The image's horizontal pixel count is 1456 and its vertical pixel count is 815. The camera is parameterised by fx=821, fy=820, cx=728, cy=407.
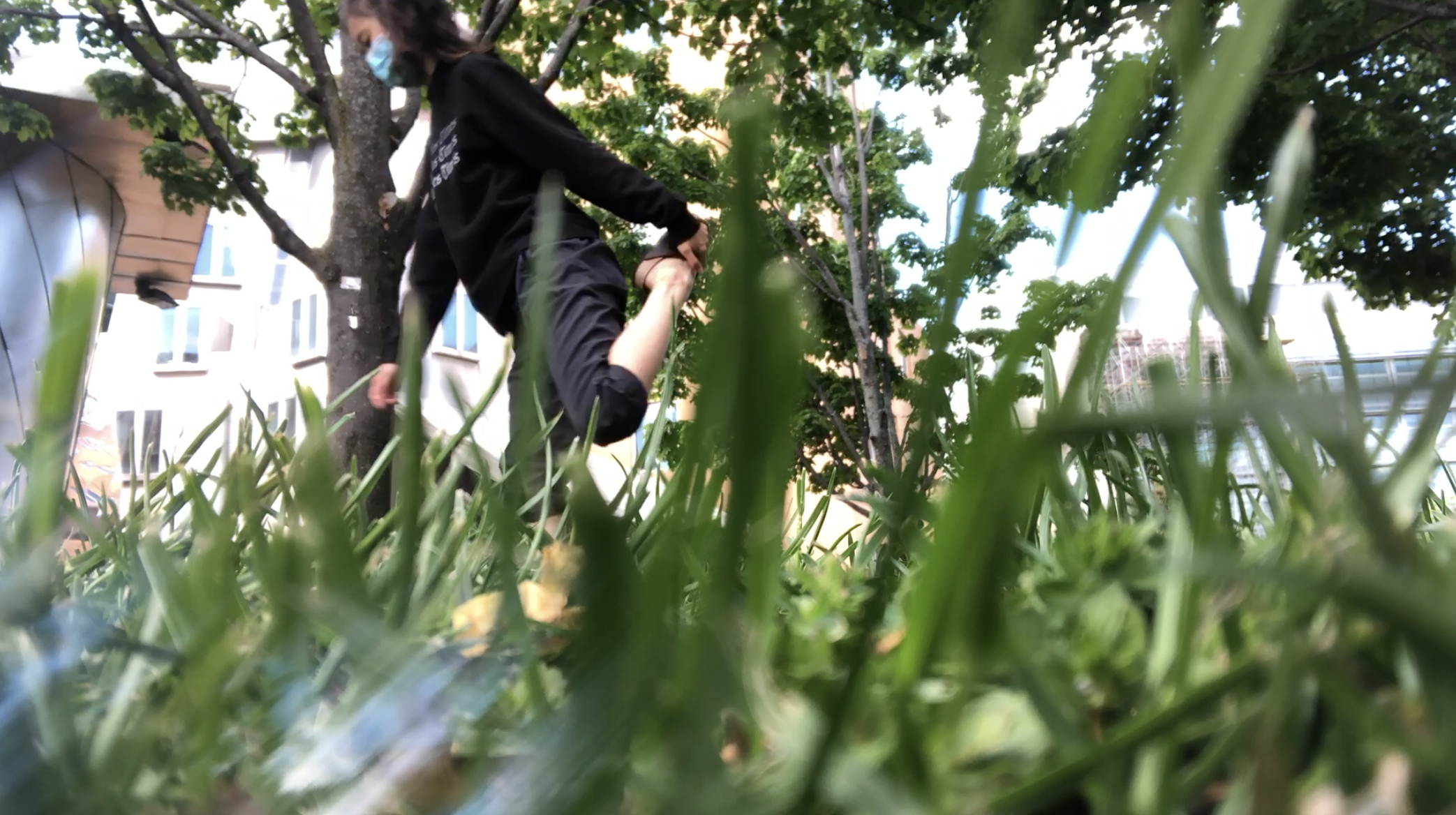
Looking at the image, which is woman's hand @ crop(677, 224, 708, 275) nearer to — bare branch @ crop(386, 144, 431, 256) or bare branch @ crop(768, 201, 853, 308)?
bare branch @ crop(386, 144, 431, 256)

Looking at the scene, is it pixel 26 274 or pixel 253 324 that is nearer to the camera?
pixel 26 274

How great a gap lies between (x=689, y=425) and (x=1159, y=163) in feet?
0.17

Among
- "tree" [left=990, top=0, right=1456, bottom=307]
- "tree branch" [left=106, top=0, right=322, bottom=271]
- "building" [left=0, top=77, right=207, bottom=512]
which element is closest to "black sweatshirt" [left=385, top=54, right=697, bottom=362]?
"building" [left=0, top=77, right=207, bottom=512]

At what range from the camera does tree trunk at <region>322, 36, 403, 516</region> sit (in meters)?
1.33

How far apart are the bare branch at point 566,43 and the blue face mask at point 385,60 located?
1.06 meters

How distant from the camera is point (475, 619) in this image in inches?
5.4

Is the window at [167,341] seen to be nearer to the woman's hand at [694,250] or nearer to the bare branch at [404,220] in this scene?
the bare branch at [404,220]

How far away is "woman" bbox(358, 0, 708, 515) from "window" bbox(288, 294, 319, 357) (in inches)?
217

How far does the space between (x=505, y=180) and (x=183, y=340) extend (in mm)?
5919

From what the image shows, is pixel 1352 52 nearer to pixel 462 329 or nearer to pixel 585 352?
pixel 585 352

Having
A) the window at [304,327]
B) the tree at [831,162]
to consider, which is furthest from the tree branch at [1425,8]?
the window at [304,327]

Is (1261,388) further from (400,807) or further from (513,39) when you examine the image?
(513,39)

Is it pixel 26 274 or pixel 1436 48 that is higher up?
pixel 1436 48

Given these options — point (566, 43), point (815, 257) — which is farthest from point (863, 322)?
point (566, 43)
